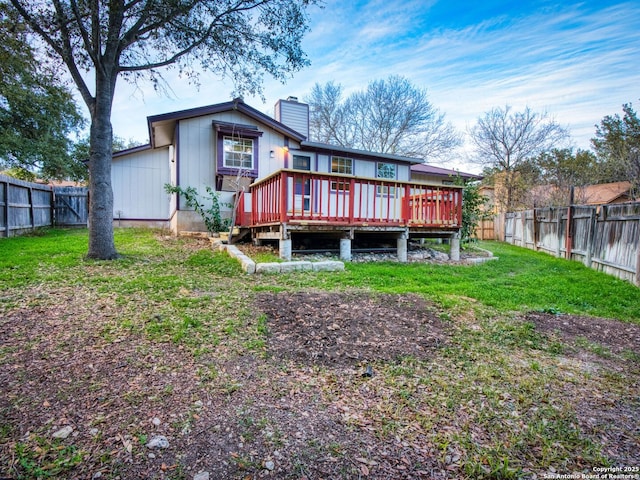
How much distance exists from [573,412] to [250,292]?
3611mm

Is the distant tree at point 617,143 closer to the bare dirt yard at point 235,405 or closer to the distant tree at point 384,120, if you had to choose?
the distant tree at point 384,120

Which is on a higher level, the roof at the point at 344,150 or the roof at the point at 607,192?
the roof at the point at 344,150

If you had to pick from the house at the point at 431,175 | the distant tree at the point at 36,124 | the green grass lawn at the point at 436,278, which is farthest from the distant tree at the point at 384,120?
the green grass lawn at the point at 436,278

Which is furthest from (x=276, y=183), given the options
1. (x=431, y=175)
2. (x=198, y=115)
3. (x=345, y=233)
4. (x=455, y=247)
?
(x=431, y=175)

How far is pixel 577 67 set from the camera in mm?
9625

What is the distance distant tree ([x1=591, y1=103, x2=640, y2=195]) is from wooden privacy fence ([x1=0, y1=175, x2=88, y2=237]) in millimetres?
22034

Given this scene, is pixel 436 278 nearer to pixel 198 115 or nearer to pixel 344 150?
pixel 344 150

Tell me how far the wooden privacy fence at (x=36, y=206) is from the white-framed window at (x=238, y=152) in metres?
6.07

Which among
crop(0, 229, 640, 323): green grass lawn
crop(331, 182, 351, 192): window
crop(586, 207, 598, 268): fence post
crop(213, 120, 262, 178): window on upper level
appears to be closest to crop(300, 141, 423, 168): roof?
crop(213, 120, 262, 178): window on upper level

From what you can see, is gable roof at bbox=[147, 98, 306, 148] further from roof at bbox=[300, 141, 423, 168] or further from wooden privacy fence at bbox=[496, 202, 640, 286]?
wooden privacy fence at bbox=[496, 202, 640, 286]

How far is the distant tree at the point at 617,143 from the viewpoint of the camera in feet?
46.9

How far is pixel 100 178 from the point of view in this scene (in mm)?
6594

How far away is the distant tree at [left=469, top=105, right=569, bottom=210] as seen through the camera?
779 inches

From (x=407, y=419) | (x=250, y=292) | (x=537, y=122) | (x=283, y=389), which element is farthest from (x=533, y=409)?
(x=537, y=122)
